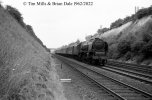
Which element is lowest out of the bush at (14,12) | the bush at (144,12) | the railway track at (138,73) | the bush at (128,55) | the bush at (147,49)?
the railway track at (138,73)

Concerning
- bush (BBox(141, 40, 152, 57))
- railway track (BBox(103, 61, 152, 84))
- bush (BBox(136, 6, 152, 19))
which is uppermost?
bush (BBox(136, 6, 152, 19))

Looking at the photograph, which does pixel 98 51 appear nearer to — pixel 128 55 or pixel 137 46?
pixel 137 46

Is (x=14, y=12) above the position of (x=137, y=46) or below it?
above

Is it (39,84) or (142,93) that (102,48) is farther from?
(39,84)

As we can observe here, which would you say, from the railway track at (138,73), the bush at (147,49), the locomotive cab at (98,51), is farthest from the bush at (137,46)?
the railway track at (138,73)

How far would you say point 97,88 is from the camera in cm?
1148

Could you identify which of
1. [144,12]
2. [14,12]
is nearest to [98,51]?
[14,12]

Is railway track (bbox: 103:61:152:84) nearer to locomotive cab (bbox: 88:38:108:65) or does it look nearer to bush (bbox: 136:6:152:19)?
locomotive cab (bbox: 88:38:108:65)

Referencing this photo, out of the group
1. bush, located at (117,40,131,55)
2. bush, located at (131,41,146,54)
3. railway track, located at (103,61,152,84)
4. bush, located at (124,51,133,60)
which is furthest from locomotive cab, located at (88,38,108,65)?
bush, located at (117,40,131,55)

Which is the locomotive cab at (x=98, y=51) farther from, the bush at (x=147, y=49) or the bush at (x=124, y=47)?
the bush at (x=124, y=47)

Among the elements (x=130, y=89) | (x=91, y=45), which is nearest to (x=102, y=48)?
(x=91, y=45)

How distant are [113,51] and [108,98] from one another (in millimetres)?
31768

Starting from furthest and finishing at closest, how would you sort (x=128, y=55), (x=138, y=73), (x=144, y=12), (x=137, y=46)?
(x=144, y=12) < (x=128, y=55) < (x=137, y=46) < (x=138, y=73)

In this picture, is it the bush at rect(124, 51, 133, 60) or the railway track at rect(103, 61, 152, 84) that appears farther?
the bush at rect(124, 51, 133, 60)
